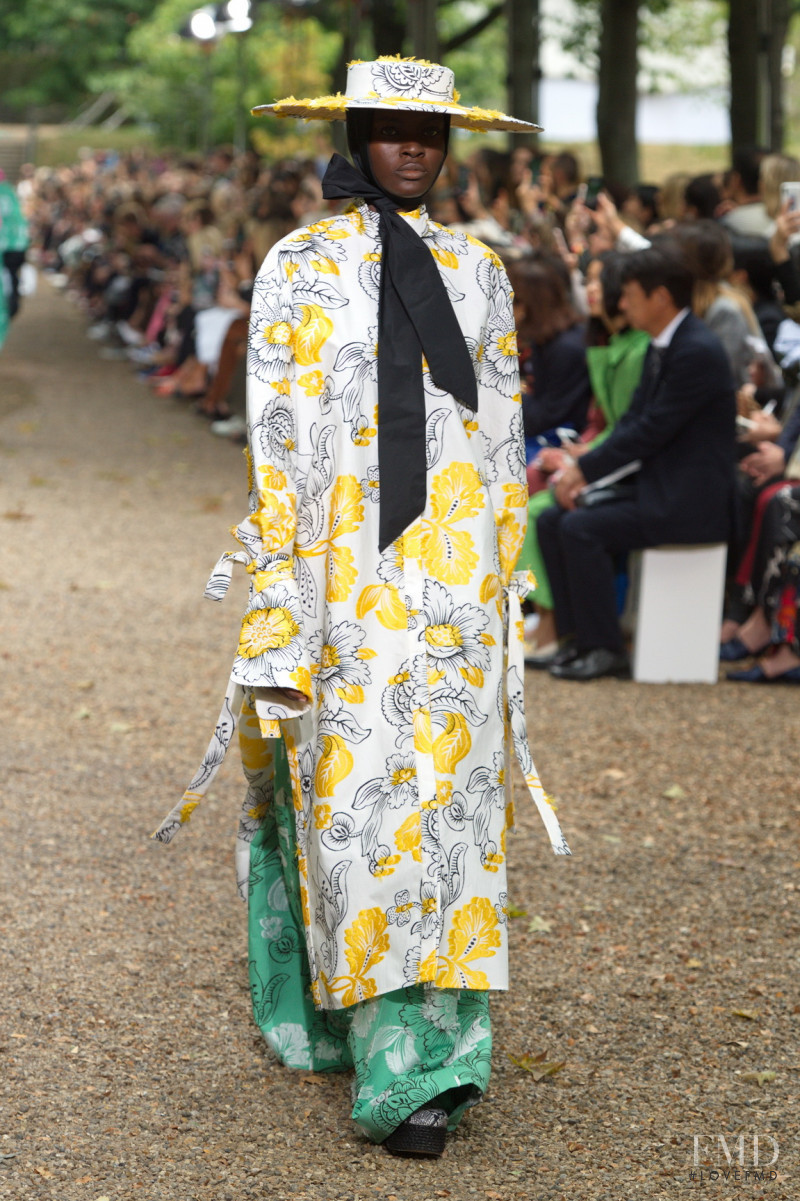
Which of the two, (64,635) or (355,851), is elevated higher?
(355,851)

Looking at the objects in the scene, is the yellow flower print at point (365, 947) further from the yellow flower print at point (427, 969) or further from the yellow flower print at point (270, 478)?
the yellow flower print at point (270, 478)

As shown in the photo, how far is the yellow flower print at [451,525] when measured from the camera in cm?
308

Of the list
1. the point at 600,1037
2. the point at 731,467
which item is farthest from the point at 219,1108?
the point at 731,467

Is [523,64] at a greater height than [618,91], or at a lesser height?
greater

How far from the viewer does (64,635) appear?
23.6ft

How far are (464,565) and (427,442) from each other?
0.80 feet

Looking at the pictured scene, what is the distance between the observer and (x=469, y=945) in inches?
122

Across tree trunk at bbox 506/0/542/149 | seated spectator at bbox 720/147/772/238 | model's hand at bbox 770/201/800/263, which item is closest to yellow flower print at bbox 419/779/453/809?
model's hand at bbox 770/201/800/263

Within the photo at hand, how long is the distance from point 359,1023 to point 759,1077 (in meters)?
0.93

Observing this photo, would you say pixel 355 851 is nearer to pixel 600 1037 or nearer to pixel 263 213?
pixel 600 1037

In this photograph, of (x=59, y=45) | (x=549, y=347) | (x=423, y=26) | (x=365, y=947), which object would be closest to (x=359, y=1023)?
(x=365, y=947)

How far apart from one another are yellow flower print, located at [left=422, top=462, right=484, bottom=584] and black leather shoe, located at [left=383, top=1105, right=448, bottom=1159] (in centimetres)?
103

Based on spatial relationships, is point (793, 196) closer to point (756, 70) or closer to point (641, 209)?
point (641, 209)
